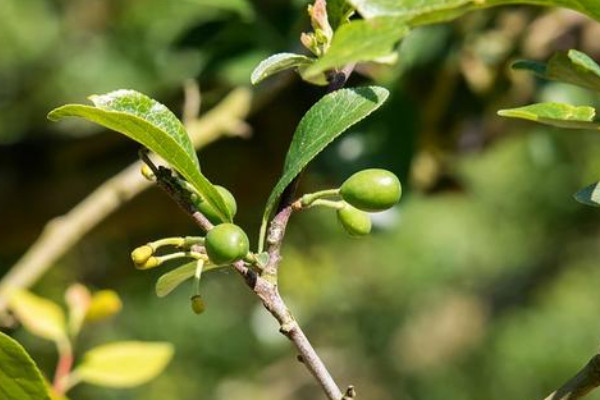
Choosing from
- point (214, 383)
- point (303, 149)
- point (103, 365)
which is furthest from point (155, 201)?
point (214, 383)

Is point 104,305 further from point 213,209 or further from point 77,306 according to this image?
point 213,209

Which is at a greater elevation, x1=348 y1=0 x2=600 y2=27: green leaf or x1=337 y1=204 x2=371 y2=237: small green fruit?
x1=348 y1=0 x2=600 y2=27: green leaf

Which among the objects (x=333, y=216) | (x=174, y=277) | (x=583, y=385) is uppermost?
(x=174, y=277)

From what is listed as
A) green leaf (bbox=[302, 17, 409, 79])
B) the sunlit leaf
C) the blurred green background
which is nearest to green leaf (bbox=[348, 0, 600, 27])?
green leaf (bbox=[302, 17, 409, 79])

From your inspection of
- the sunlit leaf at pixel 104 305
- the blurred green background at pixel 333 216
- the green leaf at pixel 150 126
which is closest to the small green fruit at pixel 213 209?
the green leaf at pixel 150 126

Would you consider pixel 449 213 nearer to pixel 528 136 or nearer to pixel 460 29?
pixel 528 136

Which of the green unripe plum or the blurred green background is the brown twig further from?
the blurred green background

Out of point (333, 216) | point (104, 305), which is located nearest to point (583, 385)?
point (104, 305)
